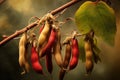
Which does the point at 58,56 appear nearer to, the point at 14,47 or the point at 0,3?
the point at 14,47

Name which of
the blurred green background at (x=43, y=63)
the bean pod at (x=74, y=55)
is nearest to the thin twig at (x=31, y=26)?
the blurred green background at (x=43, y=63)

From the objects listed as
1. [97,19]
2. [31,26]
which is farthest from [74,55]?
[31,26]

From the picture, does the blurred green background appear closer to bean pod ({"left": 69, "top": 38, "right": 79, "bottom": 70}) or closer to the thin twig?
the thin twig

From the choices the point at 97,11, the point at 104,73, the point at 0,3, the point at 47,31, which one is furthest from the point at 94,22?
the point at 0,3

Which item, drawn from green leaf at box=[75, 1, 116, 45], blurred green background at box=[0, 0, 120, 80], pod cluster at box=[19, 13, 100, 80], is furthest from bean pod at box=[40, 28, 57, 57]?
blurred green background at box=[0, 0, 120, 80]

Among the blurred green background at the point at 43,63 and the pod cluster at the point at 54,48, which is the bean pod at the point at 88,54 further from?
the blurred green background at the point at 43,63

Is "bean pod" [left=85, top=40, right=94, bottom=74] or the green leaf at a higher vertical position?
the green leaf
